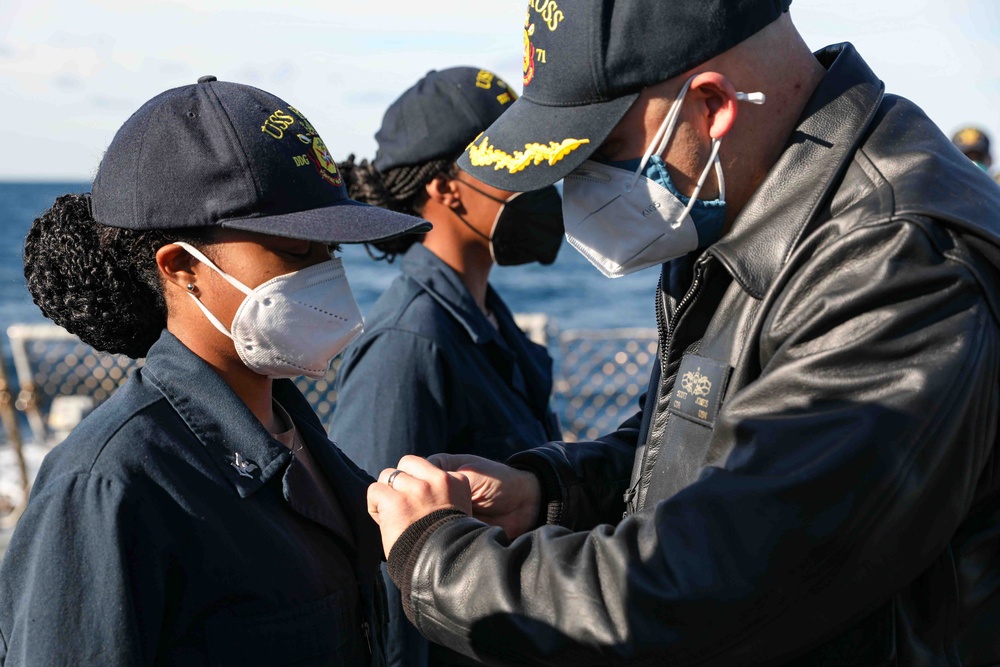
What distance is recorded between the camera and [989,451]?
1613 millimetres

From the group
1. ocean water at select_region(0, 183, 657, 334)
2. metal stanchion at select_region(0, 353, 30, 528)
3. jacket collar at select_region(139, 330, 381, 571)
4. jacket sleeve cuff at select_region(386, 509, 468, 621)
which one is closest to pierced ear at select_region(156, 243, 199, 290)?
jacket collar at select_region(139, 330, 381, 571)

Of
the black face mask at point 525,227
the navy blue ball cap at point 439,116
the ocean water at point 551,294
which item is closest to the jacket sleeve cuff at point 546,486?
the black face mask at point 525,227

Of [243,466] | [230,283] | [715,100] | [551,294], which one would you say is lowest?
[551,294]

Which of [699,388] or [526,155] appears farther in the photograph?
[526,155]

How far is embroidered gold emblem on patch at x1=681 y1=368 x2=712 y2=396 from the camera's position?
1927 mm

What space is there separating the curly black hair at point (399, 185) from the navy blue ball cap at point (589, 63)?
165 centimetres

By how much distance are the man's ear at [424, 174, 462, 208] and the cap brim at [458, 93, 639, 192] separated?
162 cm

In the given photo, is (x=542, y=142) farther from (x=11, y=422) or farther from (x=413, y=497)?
(x=11, y=422)

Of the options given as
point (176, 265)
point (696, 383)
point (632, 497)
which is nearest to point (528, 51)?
point (696, 383)

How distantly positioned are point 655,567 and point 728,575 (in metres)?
0.11

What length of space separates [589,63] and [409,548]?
3.28ft

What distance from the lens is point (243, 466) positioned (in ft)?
6.89

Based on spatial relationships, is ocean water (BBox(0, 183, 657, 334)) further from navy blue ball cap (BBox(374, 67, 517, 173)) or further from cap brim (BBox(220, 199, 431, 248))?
cap brim (BBox(220, 199, 431, 248))

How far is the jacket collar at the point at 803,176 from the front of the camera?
1.82 meters
